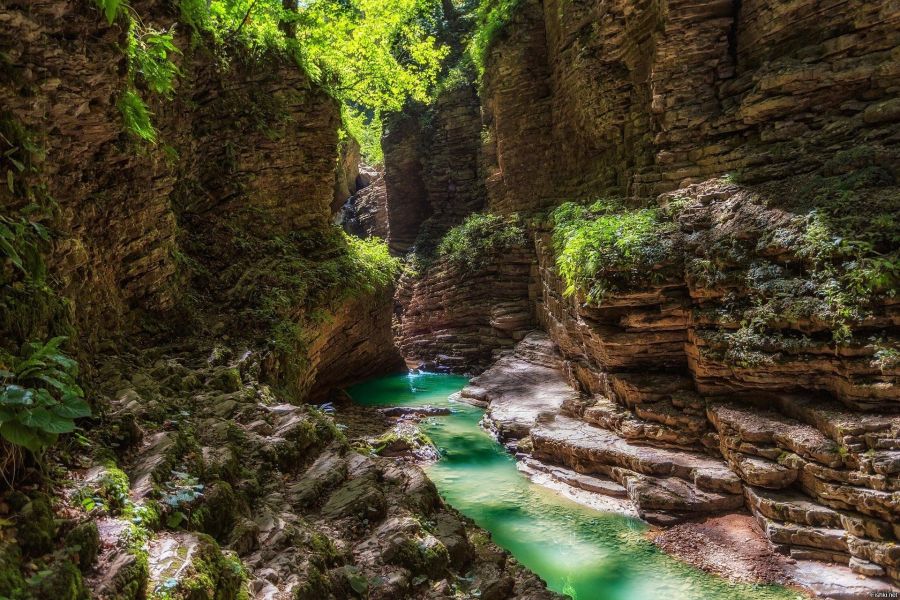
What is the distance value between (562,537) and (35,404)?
748 cm

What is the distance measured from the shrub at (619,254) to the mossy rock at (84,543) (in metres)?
9.02

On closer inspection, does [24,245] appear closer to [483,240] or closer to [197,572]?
[197,572]

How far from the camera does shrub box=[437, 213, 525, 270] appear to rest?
20.2 metres

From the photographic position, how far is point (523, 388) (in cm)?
1521

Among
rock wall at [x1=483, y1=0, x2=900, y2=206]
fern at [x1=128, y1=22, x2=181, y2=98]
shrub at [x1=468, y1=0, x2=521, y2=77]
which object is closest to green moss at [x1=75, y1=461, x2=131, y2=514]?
fern at [x1=128, y1=22, x2=181, y2=98]

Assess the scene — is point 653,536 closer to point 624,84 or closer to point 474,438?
point 474,438

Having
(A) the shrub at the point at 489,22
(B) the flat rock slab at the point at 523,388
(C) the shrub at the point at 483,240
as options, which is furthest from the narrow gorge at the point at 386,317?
(A) the shrub at the point at 489,22

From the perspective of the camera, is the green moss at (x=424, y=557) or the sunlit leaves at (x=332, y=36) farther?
the sunlit leaves at (x=332, y=36)

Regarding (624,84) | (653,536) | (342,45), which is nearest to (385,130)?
(342,45)

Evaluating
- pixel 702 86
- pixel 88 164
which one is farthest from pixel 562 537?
pixel 702 86

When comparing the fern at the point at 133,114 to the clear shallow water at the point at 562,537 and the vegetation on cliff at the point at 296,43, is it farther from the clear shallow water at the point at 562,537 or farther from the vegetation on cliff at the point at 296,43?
the clear shallow water at the point at 562,537

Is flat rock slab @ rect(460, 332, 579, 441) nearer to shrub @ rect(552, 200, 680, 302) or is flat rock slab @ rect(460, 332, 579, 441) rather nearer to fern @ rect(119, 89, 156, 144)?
shrub @ rect(552, 200, 680, 302)

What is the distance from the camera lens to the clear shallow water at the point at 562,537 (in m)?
6.75

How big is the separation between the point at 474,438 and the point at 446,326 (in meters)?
9.88
